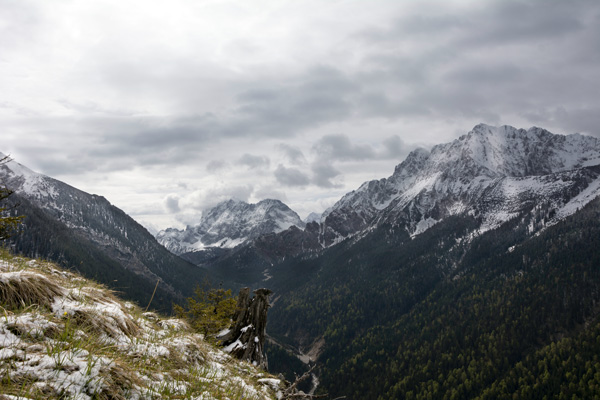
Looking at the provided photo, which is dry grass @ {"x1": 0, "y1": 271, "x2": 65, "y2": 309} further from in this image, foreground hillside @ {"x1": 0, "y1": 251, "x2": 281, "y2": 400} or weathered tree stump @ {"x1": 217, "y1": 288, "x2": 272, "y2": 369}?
weathered tree stump @ {"x1": 217, "y1": 288, "x2": 272, "y2": 369}

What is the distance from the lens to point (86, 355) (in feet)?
13.5

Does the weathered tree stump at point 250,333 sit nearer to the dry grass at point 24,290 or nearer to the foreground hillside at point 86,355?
the foreground hillside at point 86,355

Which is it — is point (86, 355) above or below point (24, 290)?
below

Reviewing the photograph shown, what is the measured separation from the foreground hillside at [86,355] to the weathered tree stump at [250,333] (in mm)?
7756

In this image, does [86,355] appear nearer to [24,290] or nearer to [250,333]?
[24,290]

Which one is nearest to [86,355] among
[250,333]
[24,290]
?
[24,290]

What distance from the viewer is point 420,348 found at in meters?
175

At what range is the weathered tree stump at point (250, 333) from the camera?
612 inches

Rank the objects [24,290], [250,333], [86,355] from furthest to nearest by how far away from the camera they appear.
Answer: [250,333] < [24,290] < [86,355]

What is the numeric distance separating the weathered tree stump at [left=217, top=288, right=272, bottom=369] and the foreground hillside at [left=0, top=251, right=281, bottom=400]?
305 inches

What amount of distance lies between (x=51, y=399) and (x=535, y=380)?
17315 cm

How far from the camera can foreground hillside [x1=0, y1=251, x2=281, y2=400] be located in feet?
11.8

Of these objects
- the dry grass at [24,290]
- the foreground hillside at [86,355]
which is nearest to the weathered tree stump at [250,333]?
the foreground hillside at [86,355]

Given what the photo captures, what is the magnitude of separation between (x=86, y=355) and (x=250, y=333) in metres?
13.6
